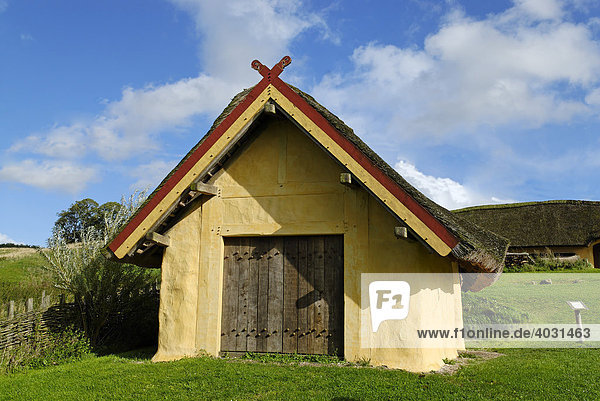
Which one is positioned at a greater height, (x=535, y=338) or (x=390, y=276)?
(x=390, y=276)

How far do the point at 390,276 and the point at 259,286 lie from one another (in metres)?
2.63

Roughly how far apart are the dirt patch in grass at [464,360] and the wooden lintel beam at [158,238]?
5.80m

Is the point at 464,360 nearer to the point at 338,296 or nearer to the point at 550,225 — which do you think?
the point at 338,296

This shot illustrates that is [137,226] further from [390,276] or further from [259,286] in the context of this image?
[390,276]

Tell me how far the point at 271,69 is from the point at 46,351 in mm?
7947

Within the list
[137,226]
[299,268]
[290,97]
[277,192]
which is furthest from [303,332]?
[290,97]

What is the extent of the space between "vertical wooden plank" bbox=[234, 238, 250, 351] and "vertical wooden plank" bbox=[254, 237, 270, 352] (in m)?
0.26

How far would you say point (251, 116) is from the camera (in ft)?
30.7

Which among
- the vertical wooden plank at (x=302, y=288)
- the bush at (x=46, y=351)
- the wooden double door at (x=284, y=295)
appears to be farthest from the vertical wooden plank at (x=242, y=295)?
the bush at (x=46, y=351)

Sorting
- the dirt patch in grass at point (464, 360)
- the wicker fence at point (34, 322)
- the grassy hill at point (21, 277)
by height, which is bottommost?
the dirt patch in grass at point (464, 360)

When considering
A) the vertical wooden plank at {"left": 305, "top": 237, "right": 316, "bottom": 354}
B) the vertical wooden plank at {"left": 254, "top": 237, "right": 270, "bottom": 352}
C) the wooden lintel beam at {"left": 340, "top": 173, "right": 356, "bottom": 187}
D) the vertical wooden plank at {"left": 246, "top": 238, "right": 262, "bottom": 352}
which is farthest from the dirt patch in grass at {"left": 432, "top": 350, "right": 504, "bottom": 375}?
the wooden lintel beam at {"left": 340, "top": 173, "right": 356, "bottom": 187}

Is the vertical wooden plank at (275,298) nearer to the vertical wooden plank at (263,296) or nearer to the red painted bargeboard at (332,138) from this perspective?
the vertical wooden plank at (263,296)

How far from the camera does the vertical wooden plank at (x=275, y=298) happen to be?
30.2ft

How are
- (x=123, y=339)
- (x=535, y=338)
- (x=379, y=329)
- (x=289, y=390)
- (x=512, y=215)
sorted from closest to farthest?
(x=289, y=390) < (x=379, y=329) < (x=123, y=339) < (x=535, y=338) < (x=512, y=215)
